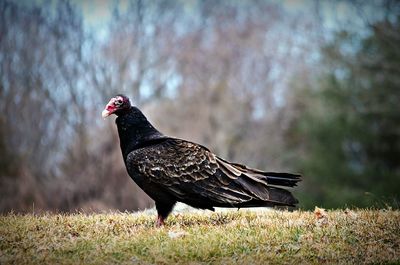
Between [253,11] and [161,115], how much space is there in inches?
375

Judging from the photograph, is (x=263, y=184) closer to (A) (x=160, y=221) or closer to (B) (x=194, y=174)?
(B) (x=194, y=174)

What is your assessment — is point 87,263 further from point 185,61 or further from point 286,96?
point 286,96

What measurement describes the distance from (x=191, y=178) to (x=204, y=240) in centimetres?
114

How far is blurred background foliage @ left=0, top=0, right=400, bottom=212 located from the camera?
1966cm

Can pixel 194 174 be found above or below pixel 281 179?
below

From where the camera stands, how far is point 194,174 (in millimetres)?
7410

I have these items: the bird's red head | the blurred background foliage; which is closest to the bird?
the bird's red head

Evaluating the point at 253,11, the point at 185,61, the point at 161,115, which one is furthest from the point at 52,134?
the point at 253,11

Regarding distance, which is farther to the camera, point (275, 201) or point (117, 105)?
point (117, 105)

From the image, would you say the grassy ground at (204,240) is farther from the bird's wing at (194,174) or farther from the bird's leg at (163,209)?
the bird's wing at (194,174)

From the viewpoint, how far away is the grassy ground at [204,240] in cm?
601

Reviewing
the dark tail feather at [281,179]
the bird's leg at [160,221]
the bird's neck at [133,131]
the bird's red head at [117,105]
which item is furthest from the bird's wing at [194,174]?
the bird's red head at [117,105]

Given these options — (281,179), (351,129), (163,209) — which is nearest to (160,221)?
(163,209)

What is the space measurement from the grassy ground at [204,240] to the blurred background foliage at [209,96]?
11.5 m
